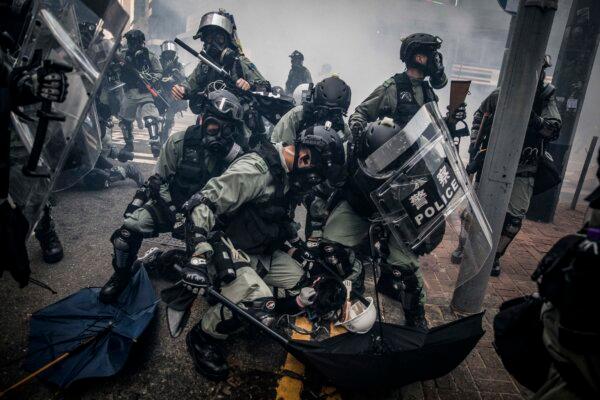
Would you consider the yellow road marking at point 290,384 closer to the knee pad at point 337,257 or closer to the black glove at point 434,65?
the knee pad at point 337,257

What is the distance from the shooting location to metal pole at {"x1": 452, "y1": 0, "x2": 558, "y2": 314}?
252cm

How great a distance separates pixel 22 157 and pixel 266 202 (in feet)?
5.33

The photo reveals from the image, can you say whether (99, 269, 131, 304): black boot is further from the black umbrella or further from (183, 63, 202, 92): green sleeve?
(183, 63, 202, 92): green sleeve

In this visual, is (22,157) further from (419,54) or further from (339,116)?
(419,54)

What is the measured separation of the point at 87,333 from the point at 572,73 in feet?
23.5

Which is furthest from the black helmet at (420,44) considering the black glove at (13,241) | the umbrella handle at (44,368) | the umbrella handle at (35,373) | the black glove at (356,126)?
the umbrella handle at (35,373)

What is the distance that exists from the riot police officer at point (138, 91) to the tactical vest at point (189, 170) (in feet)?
14.0

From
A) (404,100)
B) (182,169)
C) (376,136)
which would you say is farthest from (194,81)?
(376,136)

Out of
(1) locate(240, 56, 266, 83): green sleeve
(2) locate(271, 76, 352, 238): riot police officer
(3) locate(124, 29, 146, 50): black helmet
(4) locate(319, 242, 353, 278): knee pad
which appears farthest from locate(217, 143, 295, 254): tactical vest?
(3) locate(124, 29, 146, 50): black helmet

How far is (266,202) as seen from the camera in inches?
→ 116

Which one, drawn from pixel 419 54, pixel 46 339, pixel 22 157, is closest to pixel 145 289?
pixel 46 339

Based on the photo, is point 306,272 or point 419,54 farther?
point 419,54

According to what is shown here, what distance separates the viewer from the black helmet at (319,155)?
9.33 feet

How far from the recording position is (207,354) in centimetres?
250
